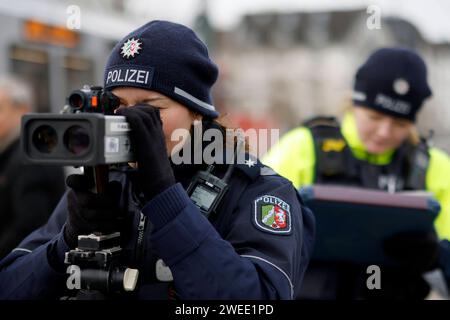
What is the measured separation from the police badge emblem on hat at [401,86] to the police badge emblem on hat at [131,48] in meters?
1.60

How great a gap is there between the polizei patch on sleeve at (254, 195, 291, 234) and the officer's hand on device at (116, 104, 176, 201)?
282 mm

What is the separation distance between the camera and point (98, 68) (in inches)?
301

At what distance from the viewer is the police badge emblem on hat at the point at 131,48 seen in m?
1.79

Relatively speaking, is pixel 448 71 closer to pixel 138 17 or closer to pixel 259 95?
pixel 259 95

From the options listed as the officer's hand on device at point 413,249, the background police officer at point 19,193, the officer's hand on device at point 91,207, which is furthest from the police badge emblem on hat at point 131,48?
the background police officer at point 19,193

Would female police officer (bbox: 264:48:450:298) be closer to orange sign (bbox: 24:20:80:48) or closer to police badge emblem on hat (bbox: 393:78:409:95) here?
police badge emblem on hat (bbox: 393:78:409:95)

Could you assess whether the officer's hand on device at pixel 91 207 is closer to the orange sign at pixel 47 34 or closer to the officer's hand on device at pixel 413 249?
the officer's hand on device at pixel 413 249

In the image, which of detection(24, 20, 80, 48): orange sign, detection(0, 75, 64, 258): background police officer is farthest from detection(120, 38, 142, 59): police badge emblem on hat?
detection(24, 20, 80, 48): orange sign

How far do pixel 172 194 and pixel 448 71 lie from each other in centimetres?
3847

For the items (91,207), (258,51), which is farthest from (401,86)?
(258,51)

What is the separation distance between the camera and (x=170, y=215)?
153cm

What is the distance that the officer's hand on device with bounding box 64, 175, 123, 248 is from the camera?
1.49 m

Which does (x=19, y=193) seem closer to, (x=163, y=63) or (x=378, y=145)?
(x=378, y=145)
